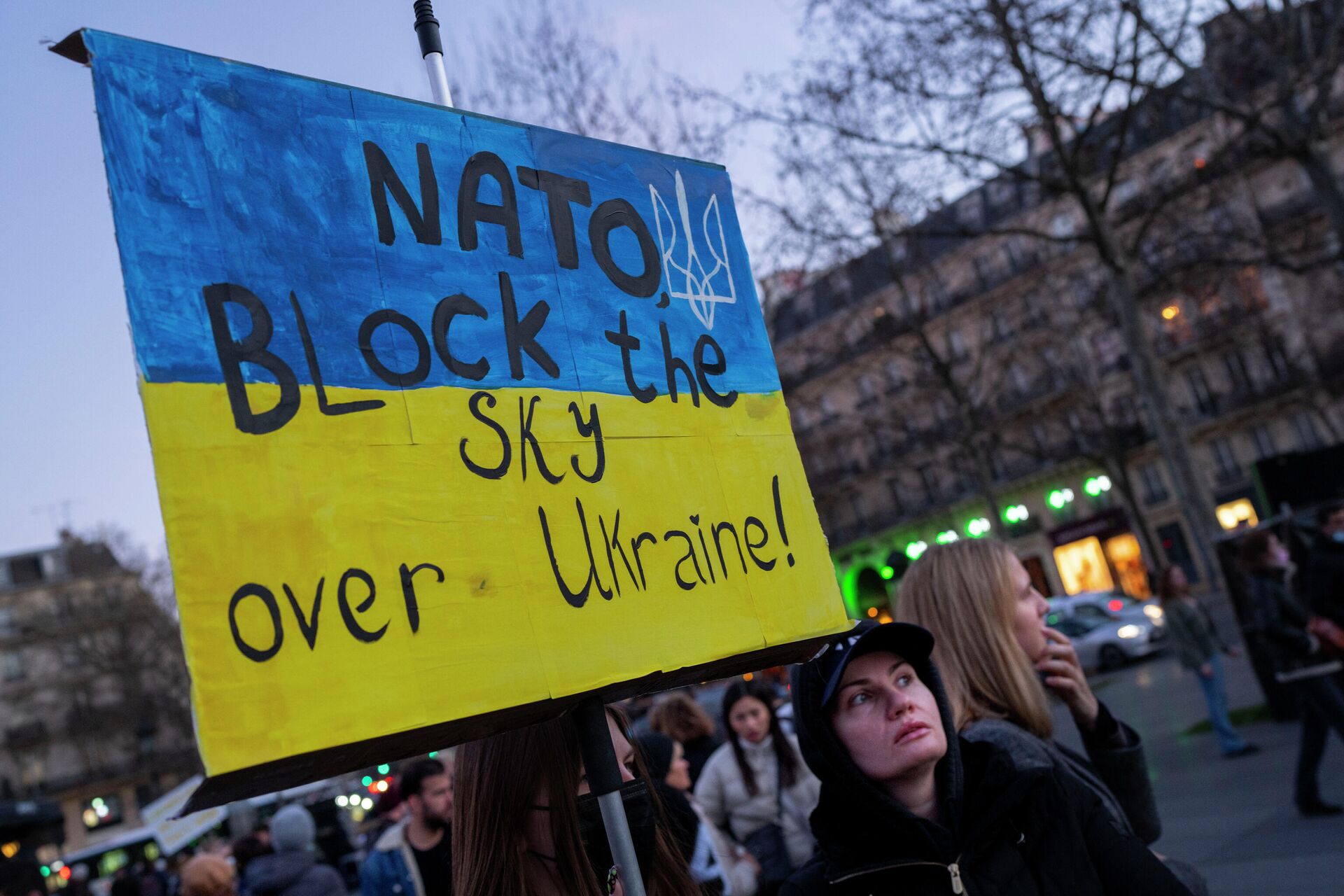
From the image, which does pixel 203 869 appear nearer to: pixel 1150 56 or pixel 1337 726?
pixel 1337 726

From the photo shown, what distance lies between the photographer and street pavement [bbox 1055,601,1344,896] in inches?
224

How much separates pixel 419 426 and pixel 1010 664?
202 cm

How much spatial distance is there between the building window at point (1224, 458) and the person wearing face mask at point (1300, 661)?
36851 mm

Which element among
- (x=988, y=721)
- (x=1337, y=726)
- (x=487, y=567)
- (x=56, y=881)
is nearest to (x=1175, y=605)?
(x=1337, y=726)

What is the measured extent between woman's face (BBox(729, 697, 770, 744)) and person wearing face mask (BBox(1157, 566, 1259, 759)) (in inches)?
224

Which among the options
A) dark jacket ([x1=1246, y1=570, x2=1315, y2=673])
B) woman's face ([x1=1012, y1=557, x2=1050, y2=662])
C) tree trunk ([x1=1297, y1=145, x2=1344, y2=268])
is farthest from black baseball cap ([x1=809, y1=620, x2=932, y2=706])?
tree trunk ([x1=1297, y1=145, x2=1344, y2=268])

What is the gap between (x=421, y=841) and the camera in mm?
5316

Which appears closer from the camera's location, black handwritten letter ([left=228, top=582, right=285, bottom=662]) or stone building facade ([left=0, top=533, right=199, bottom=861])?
black handwritten letter ([left=228, top=582, right=285, bottom=662])

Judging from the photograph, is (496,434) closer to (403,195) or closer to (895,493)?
(403,195)

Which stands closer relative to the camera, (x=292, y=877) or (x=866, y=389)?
(x=292, y=877)

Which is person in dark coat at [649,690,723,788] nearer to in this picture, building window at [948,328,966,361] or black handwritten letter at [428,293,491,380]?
black handwritten letter at [428,293,491,380]

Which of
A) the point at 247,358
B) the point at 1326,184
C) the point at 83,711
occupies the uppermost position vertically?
the point at 83,711

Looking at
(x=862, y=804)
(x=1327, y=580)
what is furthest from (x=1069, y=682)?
(x=1327, y=580)

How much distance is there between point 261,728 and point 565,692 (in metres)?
0.43
